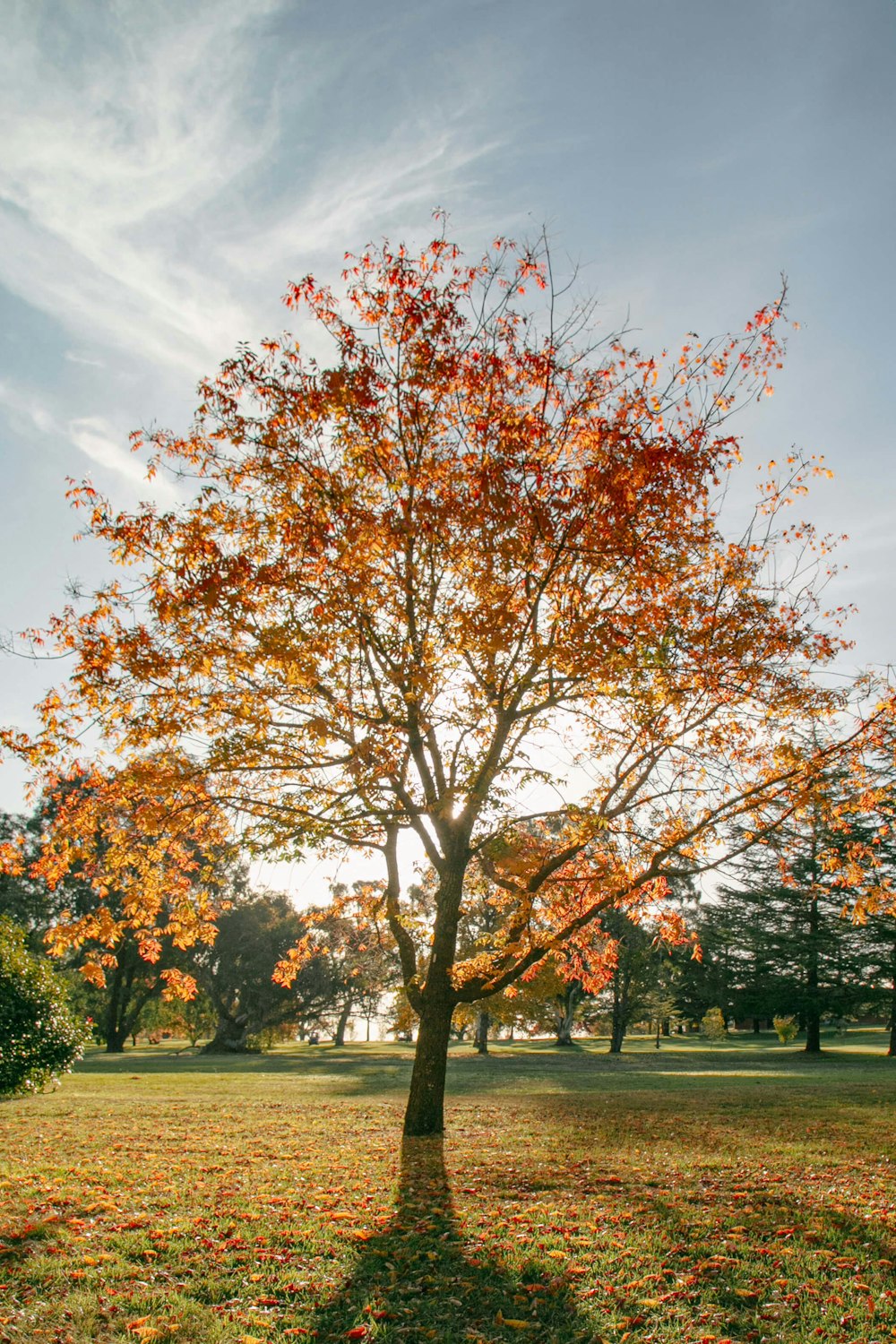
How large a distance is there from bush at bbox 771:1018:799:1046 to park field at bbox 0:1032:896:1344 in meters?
36.4

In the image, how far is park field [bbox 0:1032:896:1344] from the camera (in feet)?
14.6

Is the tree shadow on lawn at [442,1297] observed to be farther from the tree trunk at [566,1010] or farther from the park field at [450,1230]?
the tree trunk at [566,1010]

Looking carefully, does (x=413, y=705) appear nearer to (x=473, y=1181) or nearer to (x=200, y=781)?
(x=200, y=781)

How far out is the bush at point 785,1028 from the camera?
151 ft

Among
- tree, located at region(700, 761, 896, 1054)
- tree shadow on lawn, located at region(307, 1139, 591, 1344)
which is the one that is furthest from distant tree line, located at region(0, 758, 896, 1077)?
tree shadow on lawn, located at region(307, 1139, 591, 1344)

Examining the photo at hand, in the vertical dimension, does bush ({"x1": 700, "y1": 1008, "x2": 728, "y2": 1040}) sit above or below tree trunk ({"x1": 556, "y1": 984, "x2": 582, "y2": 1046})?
below

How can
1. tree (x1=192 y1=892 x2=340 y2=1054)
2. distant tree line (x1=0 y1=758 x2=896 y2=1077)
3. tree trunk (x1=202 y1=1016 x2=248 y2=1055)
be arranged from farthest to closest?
1. tree (x1=192 y1=892 x2=340 y2=1054)
2. tree trunk (x1=202 y1=1016 x2=248 y2=1055)
3. distant tree line (x1=0 y1=758 x2=896 y2=1077)

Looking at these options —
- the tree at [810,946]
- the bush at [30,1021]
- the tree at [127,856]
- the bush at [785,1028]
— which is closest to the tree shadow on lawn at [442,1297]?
the tree at [127,856]

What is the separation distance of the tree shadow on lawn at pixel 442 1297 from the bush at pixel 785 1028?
47226mm

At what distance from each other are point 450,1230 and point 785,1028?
4855cm

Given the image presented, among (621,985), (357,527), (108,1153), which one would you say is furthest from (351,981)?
(357,527)

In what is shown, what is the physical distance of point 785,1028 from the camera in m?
46.8

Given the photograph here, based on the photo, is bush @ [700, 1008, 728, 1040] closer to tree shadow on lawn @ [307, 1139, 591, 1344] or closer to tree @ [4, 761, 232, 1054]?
tree @ [4, 761, 232, 1054]

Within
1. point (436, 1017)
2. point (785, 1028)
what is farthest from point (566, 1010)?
point (436, 1017)
